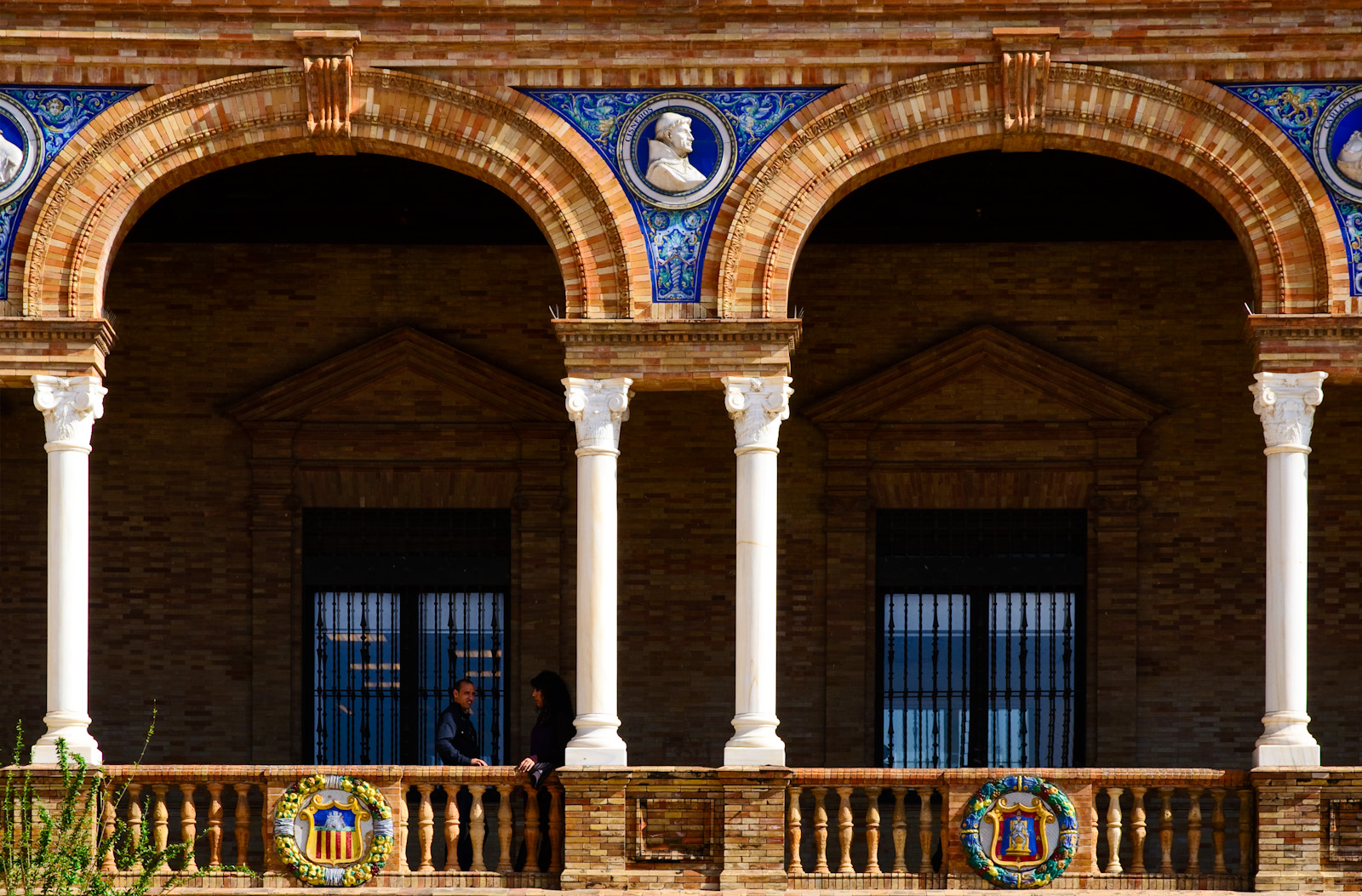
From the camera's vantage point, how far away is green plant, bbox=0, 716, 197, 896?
40.9 feet

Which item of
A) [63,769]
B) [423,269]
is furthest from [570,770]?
[423,269]

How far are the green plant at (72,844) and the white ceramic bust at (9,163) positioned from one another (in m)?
3.44

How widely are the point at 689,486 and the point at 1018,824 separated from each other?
14.8 ft

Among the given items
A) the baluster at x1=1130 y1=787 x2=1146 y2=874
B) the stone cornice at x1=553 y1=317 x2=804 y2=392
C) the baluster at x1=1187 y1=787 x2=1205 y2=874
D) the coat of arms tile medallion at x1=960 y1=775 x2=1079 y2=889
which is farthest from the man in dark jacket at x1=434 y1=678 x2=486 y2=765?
the baluster at x1=1187 y1=787 x2=1205 y2=874

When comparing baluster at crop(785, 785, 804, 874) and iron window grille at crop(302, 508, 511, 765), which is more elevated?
iron window grille at crop(302, 508, 511, 765)

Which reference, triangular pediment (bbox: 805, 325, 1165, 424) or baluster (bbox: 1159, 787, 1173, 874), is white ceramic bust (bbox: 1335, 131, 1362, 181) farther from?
baluster (bbox: 1159, 787, 1173, 874)

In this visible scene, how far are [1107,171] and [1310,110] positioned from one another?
7.55ft

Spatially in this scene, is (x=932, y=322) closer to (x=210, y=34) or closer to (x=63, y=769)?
(x=210, y=34)

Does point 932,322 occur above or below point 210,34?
below

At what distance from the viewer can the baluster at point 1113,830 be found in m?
13.4

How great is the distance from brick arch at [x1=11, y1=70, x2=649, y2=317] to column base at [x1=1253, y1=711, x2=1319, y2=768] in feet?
15.1

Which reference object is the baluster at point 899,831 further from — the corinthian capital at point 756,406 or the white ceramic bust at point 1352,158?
the white ceramic bust at point 1352,158

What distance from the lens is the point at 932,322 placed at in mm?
17109

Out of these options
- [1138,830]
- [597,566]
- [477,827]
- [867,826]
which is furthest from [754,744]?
[1138,830]
